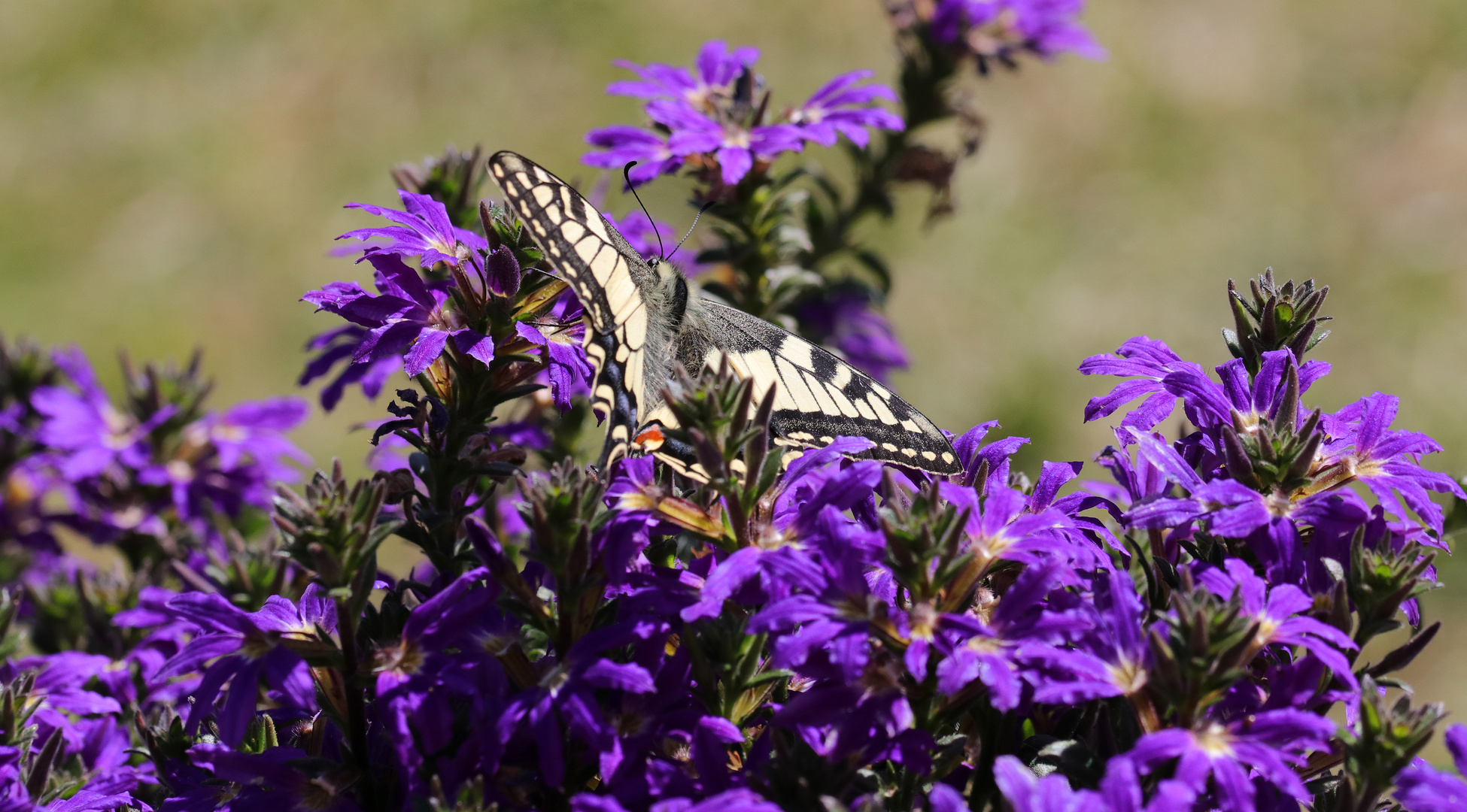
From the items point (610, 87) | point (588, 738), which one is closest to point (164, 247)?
point (610, 87)

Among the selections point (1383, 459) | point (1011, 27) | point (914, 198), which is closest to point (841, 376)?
point (1383, 459)

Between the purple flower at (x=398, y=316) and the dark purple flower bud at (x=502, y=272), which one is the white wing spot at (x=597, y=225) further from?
the purple flower at (x=398, y=316)

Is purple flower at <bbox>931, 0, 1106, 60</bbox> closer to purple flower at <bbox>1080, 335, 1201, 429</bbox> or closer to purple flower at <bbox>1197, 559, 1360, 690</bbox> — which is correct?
purple flower at <bbox>1080, 335, 1201, 429</bbox>

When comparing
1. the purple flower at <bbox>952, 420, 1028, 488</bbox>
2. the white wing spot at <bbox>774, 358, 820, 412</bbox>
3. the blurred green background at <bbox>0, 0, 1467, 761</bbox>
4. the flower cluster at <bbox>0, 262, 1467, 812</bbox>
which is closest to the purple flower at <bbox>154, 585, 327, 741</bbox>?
the flower cluster at <bbox>0, 262, 1467, 812</bbox>

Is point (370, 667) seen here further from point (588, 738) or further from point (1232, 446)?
point (1232, 446)

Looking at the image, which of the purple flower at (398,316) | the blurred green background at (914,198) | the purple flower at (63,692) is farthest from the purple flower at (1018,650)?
the blurred green background at (914,198)

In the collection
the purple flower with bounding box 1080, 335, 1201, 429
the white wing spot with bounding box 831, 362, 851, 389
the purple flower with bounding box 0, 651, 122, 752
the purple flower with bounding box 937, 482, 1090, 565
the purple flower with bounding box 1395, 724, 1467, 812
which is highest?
the purple flower with bounding box 1080, 335, 1201, 429

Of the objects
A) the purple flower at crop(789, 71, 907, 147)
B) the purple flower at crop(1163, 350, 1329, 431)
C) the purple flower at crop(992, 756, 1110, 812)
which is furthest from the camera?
the purple flower at crop(789, 71, 907, 147)
